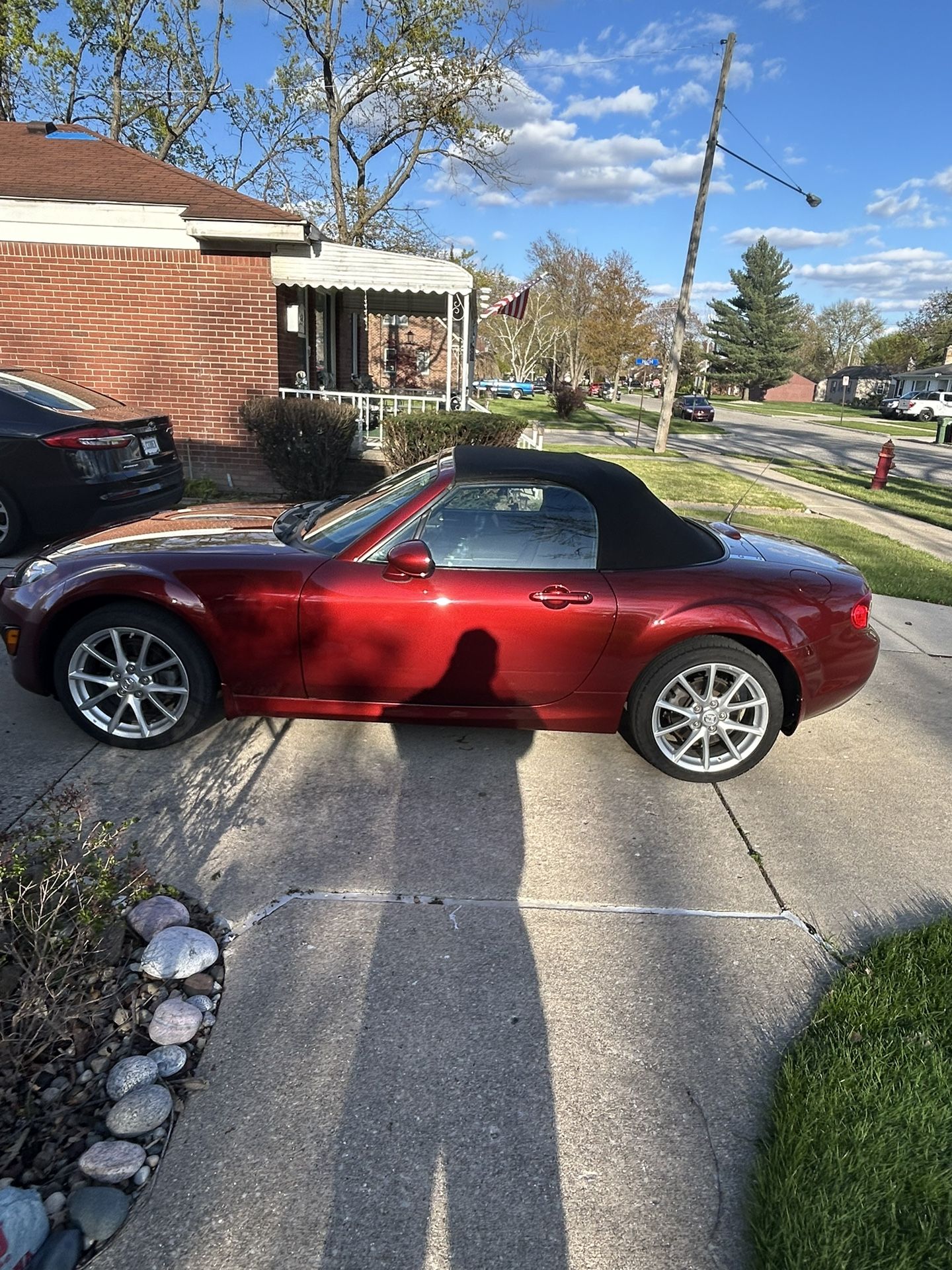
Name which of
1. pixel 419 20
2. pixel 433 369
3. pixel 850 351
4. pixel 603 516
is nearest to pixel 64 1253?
pixel 603 516

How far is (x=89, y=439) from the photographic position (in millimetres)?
6684

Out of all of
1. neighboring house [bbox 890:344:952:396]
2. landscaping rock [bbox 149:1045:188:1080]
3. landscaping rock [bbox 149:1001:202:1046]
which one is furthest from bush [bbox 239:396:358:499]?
neighboring house [bbox 890:344:952:396]

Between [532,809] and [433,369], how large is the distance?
73.7 ft

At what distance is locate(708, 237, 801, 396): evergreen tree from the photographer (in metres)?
75.1

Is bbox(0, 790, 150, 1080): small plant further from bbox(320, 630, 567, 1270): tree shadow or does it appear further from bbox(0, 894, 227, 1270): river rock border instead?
bbox(320, 630, 567, 1270): tree shadow

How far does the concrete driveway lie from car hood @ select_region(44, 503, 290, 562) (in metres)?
0.91

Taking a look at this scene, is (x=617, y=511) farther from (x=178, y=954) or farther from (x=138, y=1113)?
(x=138, y=1113)

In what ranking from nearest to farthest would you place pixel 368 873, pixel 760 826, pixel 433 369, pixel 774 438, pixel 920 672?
pixel 368 873 → pixel 760 826 → pixel 920 672 → pixel 433 369 → pixel 774 438

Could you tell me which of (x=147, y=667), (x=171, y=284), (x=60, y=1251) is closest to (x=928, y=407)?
(x=171, y=284)

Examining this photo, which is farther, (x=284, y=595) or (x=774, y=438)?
(x=774, y=438)

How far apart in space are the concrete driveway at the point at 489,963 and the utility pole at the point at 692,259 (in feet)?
56.2

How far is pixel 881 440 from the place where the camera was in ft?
112

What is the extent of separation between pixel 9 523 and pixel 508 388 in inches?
2192

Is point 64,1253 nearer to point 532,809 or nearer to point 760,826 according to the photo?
point 532,809
